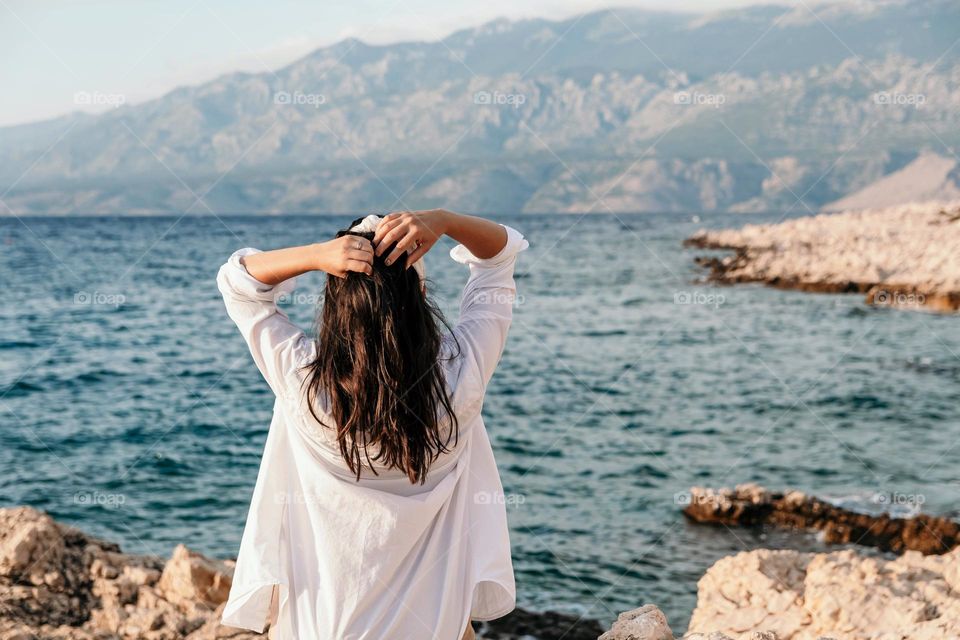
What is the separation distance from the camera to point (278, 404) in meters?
2.16

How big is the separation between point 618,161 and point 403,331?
180m

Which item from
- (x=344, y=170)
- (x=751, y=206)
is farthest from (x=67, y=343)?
(x=751, y=206)

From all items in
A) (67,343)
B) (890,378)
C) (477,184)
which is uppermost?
(477,184)

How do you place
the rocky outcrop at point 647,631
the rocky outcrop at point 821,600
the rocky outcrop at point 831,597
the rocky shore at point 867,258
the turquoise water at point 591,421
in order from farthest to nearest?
the rocky shore at point 867,258, the turquoise water at point 591,421, the rocky outcrop at point 831,597, the rocky outcrop at point 821,600, the rocky outcrop at point 647,631

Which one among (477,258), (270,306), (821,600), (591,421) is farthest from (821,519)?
(270,306)

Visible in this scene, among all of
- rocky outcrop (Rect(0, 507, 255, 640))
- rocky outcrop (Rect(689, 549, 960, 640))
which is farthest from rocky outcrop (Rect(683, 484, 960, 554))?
rocky outcrop (Rect(0, 507, 255, 640))

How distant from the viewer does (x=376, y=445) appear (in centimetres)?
202

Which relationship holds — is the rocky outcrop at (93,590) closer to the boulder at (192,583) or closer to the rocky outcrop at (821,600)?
the boulder at (192,583)

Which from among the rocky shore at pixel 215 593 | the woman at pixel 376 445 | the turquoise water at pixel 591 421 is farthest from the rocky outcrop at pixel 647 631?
the turquoise water at pixel 591 421

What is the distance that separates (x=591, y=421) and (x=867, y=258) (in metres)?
17.5

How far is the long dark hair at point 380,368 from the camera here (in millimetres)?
1957

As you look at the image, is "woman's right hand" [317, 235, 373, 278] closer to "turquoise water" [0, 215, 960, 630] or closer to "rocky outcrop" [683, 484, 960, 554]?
"turquoise water" [0, 215, 960, 630]

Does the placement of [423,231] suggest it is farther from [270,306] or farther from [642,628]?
[642,628]

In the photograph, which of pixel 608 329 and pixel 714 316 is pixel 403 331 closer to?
pixel 608 329
